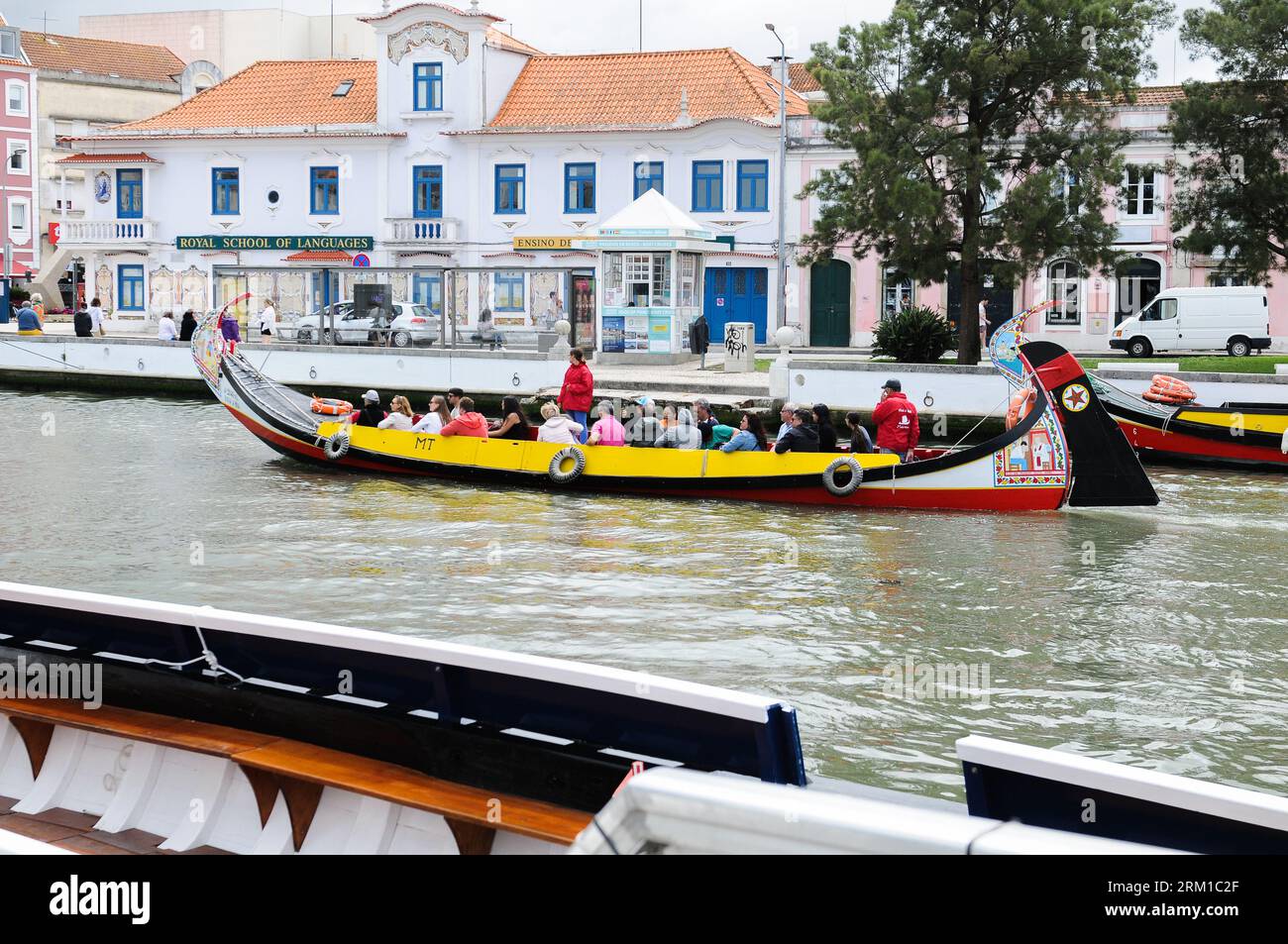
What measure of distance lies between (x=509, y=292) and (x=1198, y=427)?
53.9ft

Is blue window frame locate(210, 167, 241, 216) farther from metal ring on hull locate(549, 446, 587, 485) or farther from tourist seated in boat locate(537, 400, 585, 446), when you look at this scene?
metal ring on hull locate(549, 446, 587, 485)

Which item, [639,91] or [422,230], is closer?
[639,91]

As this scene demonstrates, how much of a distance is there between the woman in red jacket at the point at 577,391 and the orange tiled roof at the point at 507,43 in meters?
27.3

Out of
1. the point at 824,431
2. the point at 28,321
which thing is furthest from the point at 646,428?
the point at 28,321

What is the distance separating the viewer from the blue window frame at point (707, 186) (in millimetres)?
42906

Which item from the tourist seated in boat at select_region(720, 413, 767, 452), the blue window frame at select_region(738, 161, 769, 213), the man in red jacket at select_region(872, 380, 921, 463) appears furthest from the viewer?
the blue window frame at select_region(738, 161, 769, 213)

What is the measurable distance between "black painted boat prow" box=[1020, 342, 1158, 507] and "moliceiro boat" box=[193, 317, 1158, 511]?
0.04 feet

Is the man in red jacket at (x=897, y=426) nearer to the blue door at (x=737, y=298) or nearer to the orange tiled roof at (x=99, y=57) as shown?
the blue door at (x=737, y=298)

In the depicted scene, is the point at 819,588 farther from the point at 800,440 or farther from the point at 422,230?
the point at 422,230

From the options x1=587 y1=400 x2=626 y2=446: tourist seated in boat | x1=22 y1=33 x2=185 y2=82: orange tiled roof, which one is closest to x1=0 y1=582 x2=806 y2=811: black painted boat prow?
x1=587 y1=400 x2=626 y2=446: tourist seated in boat

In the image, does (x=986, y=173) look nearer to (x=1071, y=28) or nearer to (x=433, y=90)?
(x=1071, y=28)

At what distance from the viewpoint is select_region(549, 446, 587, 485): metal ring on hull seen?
2014 centimetres

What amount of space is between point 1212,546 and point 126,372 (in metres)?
26.9

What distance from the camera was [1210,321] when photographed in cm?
3681
